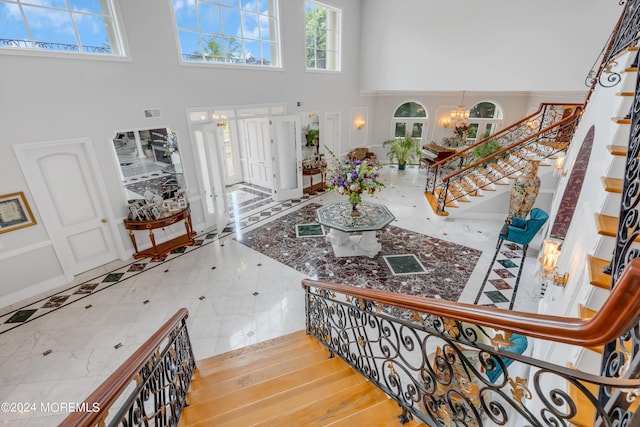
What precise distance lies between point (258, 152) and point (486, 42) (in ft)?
22.2

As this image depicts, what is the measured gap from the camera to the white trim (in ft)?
13.9

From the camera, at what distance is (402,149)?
37.0ft

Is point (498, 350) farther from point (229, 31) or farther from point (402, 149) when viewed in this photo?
point (402, 149)

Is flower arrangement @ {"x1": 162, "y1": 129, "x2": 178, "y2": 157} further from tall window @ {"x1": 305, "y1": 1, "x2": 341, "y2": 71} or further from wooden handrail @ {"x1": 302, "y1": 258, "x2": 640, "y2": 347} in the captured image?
wooden handrail @ {"x1": 302, "y1": 258, "x2": 640, "y2": 347}

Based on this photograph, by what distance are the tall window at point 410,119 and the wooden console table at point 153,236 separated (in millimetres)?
9517

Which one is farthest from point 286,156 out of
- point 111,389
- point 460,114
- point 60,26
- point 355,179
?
point 111,389

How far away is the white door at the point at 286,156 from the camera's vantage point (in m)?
7.82

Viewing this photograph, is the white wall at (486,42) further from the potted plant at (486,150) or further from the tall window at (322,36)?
the potted plant at (486,150)

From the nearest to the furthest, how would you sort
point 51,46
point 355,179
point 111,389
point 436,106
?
point 111,389
point 51,46
point 355,179
point 436,106

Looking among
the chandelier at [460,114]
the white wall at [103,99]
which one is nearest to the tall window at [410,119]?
the chandelier at [460,114]

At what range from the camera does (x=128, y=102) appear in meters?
4.95

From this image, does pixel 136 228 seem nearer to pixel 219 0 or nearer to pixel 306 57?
pixel 219 0

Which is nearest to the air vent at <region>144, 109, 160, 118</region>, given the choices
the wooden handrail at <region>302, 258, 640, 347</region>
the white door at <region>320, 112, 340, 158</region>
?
the white door at <region>320, 112, 340, 158</region>

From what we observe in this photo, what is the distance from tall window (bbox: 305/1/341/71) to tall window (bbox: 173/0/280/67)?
4.90 ft
